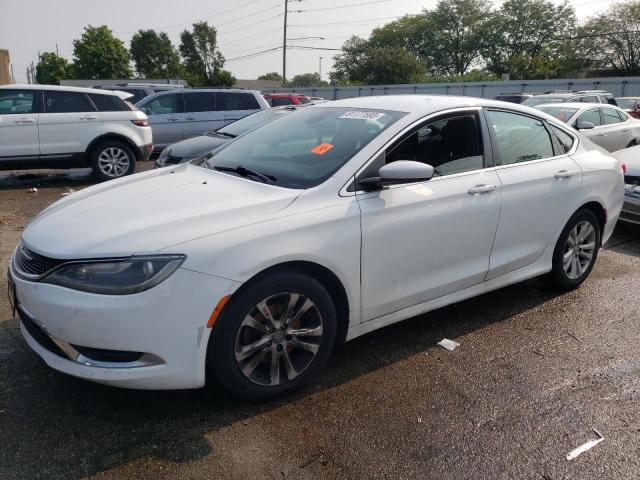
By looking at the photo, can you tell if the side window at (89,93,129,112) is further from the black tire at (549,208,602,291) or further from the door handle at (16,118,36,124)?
the black tire at (549,208,602,291)

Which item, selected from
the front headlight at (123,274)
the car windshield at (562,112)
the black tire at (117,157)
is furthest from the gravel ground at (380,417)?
the car windshield at (562,112)

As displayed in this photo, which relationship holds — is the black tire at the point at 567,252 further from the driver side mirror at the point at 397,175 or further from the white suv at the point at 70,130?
the white suv at the point at 70,130

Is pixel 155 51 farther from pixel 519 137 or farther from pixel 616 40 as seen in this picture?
pixel 519 137

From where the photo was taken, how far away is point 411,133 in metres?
3.35

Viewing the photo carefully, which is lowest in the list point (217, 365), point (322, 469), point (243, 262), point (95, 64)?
point (322, 469)

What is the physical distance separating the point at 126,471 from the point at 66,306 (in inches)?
30.9

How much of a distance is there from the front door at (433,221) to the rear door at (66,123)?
761cm

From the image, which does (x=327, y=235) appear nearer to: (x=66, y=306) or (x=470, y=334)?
(x=66, y=306)

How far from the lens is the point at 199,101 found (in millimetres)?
12242

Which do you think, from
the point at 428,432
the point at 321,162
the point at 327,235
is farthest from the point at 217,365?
the point at 321,162

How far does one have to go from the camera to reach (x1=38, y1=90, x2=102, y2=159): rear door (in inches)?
355

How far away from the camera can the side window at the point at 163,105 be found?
475 inches

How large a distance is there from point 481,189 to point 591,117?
26.9ft

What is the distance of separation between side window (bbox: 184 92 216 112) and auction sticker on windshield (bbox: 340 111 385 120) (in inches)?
368
